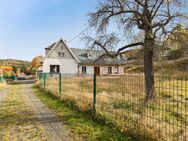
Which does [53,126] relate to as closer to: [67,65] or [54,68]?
[67,65]

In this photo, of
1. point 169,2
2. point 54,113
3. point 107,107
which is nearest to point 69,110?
point 54,113

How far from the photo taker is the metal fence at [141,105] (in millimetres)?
4828

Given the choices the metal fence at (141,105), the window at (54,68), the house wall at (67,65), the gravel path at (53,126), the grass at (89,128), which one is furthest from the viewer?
the house wall at (67,65)

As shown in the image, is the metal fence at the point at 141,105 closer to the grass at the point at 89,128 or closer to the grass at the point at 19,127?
the grass at the point at 89,128

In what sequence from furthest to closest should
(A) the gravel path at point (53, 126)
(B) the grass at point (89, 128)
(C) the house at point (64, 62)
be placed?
(C) the house at point (64, 62), (A) the gravel path at point (53, 126), (B) the grass at point (89, 128)

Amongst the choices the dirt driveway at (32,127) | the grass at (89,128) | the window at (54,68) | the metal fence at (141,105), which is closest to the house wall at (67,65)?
the window at (54,68)

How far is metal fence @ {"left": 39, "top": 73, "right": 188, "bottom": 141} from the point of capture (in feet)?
A: 15.8

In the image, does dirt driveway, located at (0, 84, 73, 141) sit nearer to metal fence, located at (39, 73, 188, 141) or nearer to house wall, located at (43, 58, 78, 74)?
metal fence, located at (39, 73, 188, 141)

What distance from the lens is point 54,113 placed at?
8266mm

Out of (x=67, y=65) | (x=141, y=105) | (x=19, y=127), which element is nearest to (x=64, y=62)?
(x=67, y=65)

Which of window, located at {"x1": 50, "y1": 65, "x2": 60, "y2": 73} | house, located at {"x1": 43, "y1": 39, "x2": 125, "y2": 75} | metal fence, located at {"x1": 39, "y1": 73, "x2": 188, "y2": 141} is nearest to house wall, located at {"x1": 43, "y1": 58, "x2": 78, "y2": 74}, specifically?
house, located at {"x1": 43, "y1": 39, "x2": 125, "y2": 75}

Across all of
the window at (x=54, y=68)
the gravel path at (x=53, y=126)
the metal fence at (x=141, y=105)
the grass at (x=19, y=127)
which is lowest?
the grass at (x=19, y=127)

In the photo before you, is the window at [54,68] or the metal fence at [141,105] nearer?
the metal fence at [141,105]

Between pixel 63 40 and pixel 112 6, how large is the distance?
2290 centimetres
